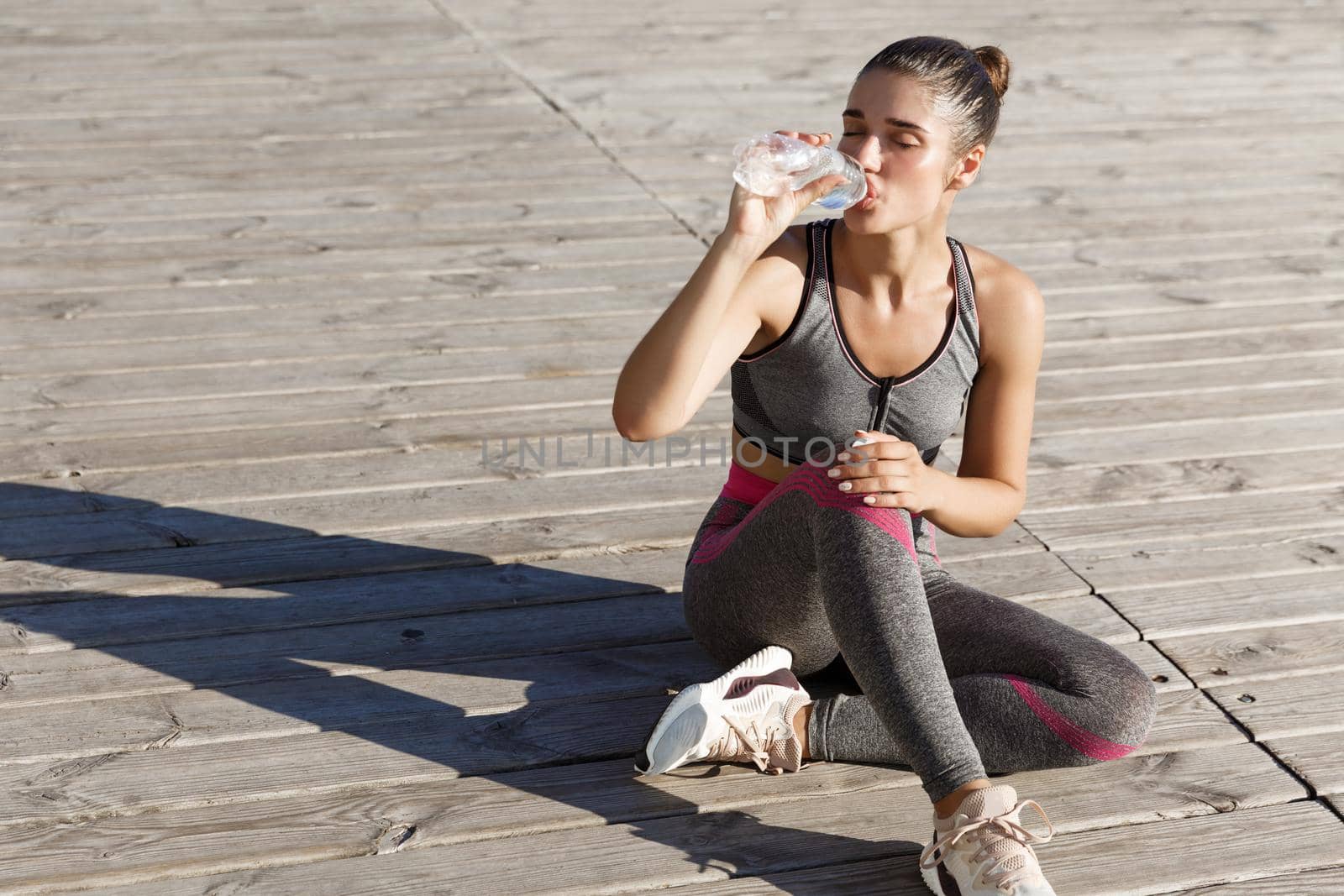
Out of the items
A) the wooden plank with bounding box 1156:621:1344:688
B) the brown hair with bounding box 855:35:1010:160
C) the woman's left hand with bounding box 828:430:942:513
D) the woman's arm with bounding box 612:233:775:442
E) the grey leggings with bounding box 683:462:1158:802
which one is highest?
the brown hair with bounding box 855:35:1010:160

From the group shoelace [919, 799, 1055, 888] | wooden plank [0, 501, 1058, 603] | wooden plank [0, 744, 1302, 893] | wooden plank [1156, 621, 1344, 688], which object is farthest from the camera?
wooden plank [0, 501, 1058, 603]

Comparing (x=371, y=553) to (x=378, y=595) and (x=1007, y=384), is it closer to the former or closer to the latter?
(x=378, y=595)

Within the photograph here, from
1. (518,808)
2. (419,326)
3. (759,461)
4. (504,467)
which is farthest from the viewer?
(419,326)

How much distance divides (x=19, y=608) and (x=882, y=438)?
1.39 metres

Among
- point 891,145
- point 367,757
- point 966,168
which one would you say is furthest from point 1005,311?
point 367,757

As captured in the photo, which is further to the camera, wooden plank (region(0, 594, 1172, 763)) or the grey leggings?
wooden plank (region(0, 594, 1172, 763))

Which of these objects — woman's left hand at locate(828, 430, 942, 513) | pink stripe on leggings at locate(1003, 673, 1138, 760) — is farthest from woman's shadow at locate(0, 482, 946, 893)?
woman's left hand at locate(828, 430, 942, 513)

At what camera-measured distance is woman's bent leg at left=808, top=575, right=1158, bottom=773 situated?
6.75ft

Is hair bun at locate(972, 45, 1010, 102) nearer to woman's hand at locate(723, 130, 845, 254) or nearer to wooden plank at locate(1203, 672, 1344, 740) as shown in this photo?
woman's hand at locate(723, 130, 845, 254)

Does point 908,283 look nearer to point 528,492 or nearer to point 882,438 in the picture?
point 882,438

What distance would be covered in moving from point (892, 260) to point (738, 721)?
68 centimetres

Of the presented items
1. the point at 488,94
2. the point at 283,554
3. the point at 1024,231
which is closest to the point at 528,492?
the point at 283,554

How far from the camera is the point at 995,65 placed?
2178 millimetres

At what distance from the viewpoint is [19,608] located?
2430 mm
